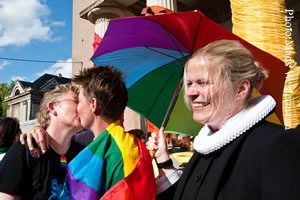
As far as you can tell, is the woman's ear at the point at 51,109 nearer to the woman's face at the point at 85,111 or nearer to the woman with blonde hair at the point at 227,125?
the woman's face at the point at 85,111

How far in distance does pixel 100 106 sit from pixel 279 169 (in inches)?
44.3

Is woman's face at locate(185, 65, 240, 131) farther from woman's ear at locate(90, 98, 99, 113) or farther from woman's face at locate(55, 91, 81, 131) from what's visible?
woman's face at locate(55, 91, 81, 131)

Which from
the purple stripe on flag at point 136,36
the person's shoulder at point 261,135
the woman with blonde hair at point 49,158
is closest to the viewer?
the person's shoulder at point 261,135

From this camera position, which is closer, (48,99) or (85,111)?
(85,111)

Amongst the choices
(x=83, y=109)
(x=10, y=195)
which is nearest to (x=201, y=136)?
(x=83, y=109)

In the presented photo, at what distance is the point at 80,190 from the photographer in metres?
1.68

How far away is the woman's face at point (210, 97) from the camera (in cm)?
152

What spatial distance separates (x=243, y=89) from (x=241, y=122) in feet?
0.58

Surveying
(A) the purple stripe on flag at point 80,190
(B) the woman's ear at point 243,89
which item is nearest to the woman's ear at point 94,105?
(A) the purple stripe on flag at point 80,190

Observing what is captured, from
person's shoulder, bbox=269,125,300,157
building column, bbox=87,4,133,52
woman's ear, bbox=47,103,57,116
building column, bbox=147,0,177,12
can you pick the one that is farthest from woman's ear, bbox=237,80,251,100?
building column, bbox=87,4,133,52

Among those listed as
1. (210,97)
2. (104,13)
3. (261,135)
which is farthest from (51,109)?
(104,13)

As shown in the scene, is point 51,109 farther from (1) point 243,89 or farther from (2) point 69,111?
(1) point 243,89

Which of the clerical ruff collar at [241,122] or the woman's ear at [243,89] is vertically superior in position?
the woman's ear at [243,89]

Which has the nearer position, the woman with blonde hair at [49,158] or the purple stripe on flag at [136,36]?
the woman with blonde hair at [49,158]
